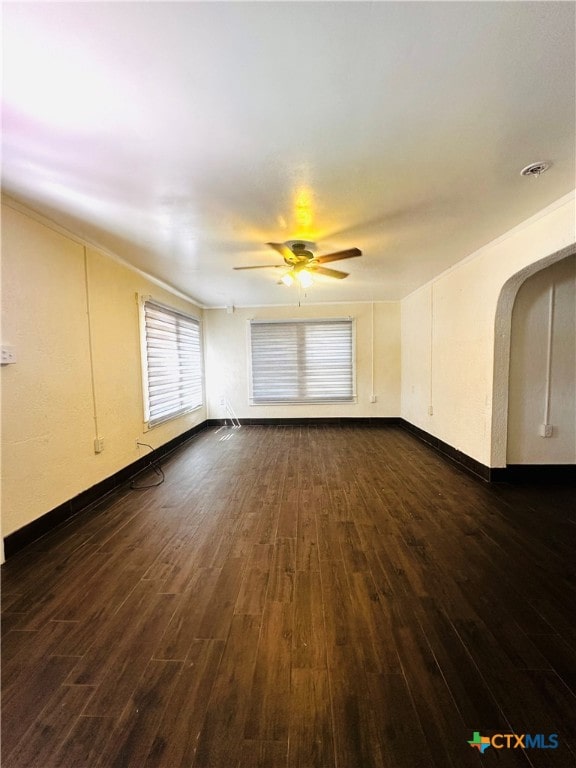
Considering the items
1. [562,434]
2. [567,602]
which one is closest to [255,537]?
[567,602]

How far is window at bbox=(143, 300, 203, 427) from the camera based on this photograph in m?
3.93

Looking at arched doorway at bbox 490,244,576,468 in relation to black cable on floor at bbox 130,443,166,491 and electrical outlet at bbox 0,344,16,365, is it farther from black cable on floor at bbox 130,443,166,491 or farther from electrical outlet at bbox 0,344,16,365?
electrical outlet at bbox 0,344,16,365

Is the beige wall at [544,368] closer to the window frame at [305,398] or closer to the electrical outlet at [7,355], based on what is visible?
the window frame at [305,398]

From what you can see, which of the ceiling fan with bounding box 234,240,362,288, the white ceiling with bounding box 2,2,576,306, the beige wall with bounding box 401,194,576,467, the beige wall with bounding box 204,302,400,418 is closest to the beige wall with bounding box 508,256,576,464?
the beige wall with bounding box 401,194,576,467

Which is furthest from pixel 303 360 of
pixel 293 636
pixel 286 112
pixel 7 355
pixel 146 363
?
pixel 293 636

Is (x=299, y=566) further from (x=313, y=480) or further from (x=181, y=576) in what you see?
(x=313, y=480)

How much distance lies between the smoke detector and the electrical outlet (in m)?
3.47

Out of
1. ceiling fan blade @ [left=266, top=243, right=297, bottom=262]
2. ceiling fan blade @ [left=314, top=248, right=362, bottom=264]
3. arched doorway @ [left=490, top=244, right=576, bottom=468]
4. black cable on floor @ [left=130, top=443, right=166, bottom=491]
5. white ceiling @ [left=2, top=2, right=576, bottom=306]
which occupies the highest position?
white ceiling @ [left=2, top=2, right=576, bottom=306]

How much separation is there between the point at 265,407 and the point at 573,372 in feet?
14.9

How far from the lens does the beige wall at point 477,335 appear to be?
8.15ft

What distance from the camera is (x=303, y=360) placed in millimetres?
5926

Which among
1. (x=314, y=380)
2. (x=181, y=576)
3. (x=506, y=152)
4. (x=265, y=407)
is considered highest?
(x=506, y=152)

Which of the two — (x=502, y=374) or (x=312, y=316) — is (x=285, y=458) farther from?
(x=312, y=316)

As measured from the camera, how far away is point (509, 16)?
1.02m
